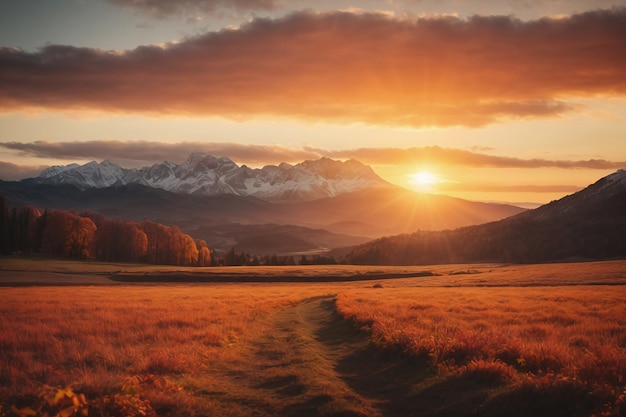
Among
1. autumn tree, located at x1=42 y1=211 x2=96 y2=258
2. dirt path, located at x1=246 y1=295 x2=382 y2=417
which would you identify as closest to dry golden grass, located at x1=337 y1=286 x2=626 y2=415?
dirt path, located at x1=246 y1=295 x2=382 y2=417

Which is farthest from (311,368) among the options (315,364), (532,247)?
(532,247)

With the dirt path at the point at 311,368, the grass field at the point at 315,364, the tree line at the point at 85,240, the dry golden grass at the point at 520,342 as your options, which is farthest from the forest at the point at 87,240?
the dry golden grass at the point at 520,342

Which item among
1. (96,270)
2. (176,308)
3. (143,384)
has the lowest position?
(96,270)

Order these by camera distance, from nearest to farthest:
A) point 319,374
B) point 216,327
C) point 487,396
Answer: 1. point 487,396
2. point 319,374
3. point 216,327

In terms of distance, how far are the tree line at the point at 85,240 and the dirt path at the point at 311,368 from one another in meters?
121

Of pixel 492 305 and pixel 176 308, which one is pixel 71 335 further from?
pixel 492 305

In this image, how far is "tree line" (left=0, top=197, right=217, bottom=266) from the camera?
129500mm

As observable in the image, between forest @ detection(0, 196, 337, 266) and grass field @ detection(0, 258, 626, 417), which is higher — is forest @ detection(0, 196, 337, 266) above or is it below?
below

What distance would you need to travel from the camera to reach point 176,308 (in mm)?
31969

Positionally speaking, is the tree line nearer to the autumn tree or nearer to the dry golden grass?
the autumn tree

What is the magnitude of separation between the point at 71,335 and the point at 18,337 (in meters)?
1.94

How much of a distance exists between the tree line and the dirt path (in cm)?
12075

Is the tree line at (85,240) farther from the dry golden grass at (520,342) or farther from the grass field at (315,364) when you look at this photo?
the dry golden grass at (520,342)

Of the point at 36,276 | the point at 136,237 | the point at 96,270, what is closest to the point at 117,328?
the point at 36,276
